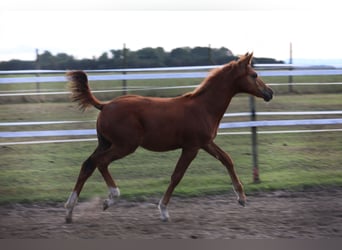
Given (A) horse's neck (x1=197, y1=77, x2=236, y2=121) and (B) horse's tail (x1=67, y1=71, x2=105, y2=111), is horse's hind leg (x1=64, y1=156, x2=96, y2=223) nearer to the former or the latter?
(B) horse's tail (x1=67, y1=71, x2=105, y2=111)

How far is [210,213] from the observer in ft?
18.4

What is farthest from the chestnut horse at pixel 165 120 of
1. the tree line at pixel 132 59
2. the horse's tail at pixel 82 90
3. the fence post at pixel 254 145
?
the fence post at pixel 254 145

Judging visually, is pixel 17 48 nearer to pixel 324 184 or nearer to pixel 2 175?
pixel 2 175

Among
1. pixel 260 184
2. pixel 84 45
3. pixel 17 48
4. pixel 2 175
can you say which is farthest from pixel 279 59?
pixel 2 175

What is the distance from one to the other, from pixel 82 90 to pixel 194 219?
164 centimetres

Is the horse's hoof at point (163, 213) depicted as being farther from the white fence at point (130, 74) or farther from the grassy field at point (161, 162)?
the white fence at point (130, 74)

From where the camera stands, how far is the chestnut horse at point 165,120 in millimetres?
5312

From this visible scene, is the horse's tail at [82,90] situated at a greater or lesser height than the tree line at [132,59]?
lesser

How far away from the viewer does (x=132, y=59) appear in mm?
5496

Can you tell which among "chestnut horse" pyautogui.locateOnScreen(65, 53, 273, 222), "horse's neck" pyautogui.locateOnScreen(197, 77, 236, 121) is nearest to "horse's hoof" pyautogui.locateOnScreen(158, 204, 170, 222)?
"chestnut horse" pyautogui.locateOnScreen(65, 53, 273, 222)

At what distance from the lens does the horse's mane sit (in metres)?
5.49

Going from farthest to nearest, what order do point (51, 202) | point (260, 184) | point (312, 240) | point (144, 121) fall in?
point (260, 184) → point (51, 202) → point (144, 121) → point (312, 240)

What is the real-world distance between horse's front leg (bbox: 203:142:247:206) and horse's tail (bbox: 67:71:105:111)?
1164 mm

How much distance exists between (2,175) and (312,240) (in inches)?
129
